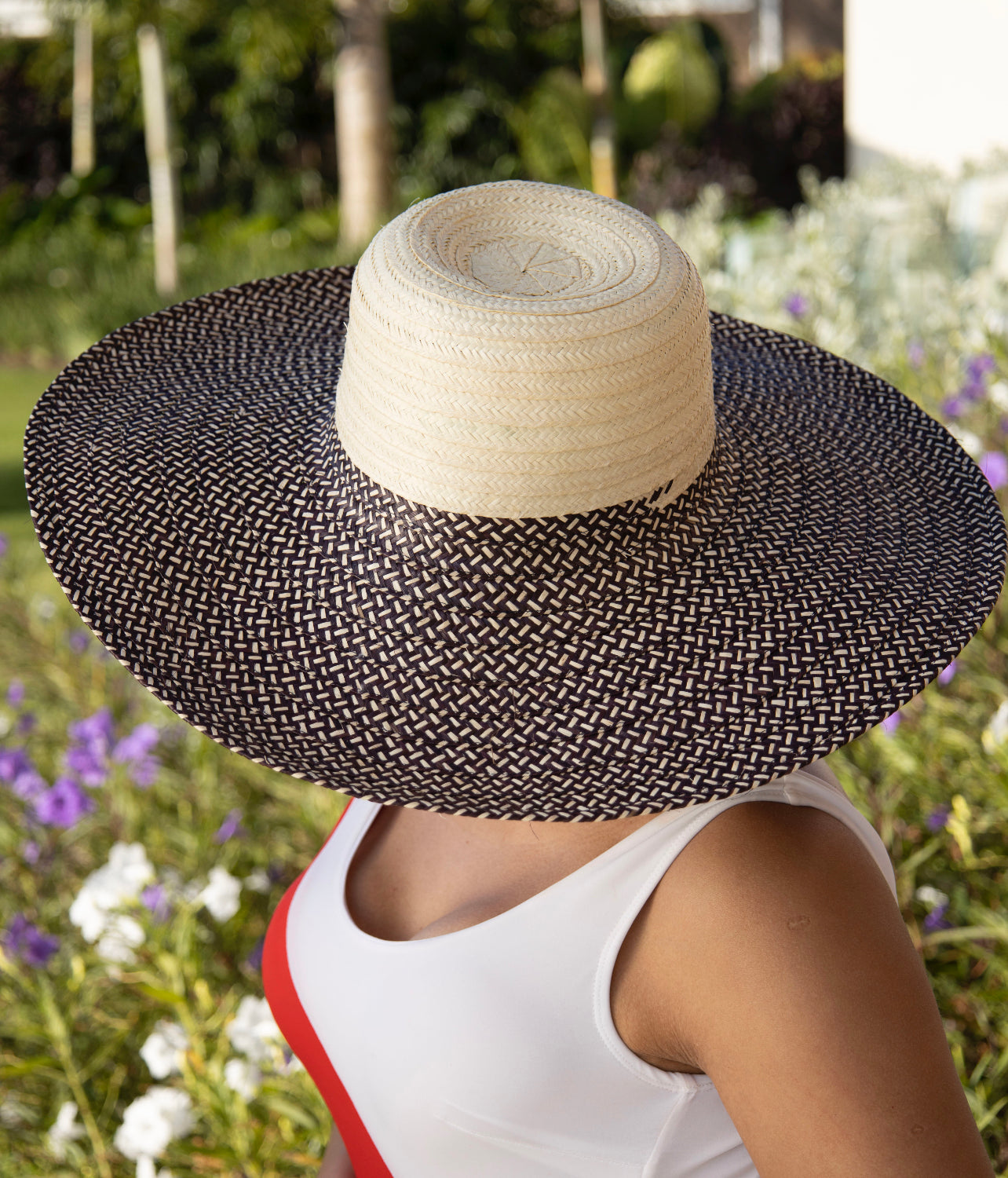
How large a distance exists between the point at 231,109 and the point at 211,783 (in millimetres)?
A: 12909

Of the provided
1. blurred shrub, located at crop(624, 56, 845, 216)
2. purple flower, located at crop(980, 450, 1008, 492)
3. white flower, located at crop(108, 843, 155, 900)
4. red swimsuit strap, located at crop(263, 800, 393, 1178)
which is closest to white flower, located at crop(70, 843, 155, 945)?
white flower, located at crop(108, 843, 155, 900)

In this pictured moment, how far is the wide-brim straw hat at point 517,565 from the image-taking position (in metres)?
0.87

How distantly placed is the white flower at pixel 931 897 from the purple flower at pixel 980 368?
1.39 m

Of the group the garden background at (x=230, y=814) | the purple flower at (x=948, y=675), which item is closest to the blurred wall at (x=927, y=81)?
the garden background at (x=230, y=814)

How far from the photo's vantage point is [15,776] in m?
2.38

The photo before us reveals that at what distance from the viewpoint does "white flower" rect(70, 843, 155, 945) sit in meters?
1.87

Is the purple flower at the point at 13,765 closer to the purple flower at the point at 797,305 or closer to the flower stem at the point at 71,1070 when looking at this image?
the flower stem at the point at 71,1070

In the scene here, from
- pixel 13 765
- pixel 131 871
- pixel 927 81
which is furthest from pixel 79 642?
pixel 927 81

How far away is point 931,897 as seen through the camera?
6.14ft

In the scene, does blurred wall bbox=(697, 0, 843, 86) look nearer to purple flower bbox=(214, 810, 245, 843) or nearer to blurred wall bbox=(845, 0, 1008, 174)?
blurred wall bbox=(845, 0, 1008, 174)

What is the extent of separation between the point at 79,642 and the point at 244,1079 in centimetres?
178

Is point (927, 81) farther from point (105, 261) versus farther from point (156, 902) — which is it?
point (156, 902)

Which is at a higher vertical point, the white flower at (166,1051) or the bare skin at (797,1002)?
the bare skin at (797,1002)

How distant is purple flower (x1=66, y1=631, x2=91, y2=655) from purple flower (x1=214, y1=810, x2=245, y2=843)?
43.0 inches
